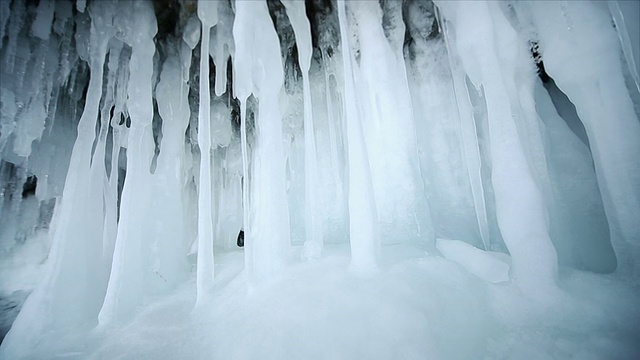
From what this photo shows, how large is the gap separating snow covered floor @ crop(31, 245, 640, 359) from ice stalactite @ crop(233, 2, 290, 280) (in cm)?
32

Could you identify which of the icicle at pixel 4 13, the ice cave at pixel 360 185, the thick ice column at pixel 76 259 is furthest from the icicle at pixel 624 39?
the icicle at pixel 4 13

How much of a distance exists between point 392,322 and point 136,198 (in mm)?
3281

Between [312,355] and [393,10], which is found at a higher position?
[393,10]

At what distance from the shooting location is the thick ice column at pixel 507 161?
181 centimetres

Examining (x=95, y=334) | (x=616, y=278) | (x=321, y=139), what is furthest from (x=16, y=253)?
(x=616, y=278)

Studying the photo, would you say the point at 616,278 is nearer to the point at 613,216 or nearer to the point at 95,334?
the point at 613,216

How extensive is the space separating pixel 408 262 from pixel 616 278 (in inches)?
52.4

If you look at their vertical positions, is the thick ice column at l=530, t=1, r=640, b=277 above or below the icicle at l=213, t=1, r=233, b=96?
below

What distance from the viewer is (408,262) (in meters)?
2.34

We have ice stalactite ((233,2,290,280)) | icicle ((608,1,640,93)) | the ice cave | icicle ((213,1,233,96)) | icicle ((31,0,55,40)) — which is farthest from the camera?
icicle ((213,1,233,96))

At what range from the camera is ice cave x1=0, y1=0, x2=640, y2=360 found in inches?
69.1

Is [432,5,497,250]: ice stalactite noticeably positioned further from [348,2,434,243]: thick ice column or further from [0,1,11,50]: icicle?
[0,1,11,50]: icicle

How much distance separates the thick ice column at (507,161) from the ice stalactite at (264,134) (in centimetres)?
197

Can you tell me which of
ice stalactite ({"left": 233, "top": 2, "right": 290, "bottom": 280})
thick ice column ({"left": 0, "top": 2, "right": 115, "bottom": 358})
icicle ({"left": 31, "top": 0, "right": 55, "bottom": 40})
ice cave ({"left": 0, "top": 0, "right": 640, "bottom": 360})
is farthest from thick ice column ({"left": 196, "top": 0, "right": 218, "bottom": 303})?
icicle ({"left": 31, "top": 0, "right": 55, "bottom": 40})
